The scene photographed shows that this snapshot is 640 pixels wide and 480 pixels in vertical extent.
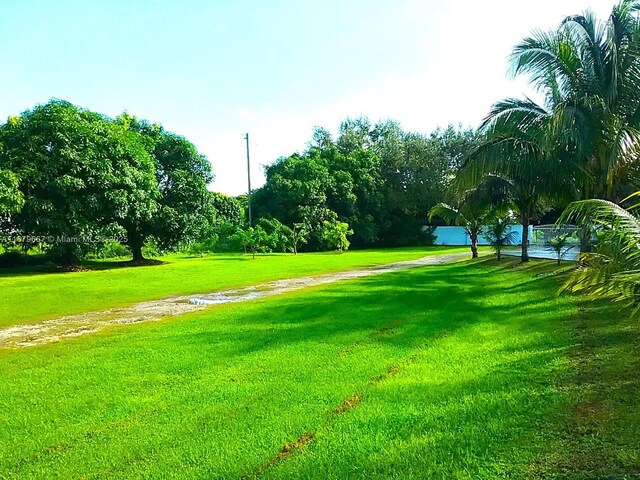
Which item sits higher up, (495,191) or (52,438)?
(495,191)

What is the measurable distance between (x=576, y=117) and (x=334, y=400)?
880cm

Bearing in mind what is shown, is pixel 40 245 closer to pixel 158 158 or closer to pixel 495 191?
pixel 158 158

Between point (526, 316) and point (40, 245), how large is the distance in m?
19.1

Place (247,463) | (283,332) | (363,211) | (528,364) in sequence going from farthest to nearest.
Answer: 1. (363,211)
2. (283,332)
3. (528,364)
4. (247,463)

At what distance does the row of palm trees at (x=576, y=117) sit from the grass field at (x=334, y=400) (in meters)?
4.14

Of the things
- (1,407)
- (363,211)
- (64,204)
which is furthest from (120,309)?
(363,211)

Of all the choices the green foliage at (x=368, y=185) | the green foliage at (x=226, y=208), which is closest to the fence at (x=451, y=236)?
the green foliage at (x=368, y=185)

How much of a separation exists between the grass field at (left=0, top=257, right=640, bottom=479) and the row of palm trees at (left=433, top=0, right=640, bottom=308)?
414 centimetres

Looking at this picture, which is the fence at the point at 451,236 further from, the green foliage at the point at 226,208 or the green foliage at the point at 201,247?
the green foliage at the point at 201,247

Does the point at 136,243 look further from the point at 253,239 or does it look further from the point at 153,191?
the point at 253,239

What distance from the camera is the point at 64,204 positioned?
60.7 ft

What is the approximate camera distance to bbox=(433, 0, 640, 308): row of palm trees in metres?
9.76

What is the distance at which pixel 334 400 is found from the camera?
13.3ft

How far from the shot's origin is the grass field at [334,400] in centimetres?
299
